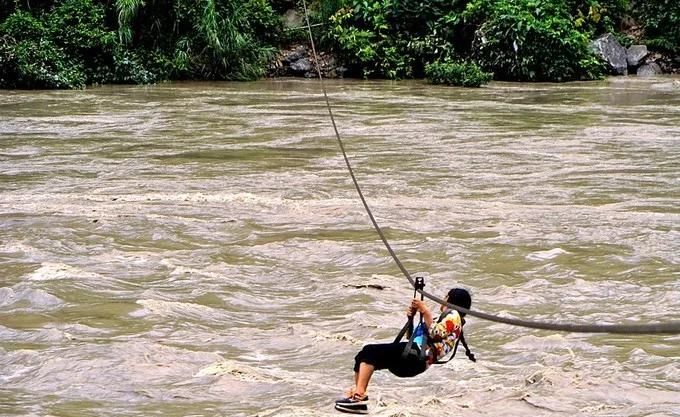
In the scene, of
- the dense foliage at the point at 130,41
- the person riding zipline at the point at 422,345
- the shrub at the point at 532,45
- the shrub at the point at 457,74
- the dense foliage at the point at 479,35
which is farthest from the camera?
the dense foliage at the point at 479,35

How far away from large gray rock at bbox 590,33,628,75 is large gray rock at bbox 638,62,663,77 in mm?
389

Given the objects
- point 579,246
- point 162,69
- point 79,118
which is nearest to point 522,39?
point 162,69

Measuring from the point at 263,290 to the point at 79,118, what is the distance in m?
9.78

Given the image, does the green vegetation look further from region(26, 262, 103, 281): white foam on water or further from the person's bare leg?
the person's bare leg

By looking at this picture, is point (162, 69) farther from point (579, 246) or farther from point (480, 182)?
point (579, 246)

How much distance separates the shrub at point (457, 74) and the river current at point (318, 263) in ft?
23.1

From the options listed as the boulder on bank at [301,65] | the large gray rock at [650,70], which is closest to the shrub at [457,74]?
the boulder on bank at [301,65]

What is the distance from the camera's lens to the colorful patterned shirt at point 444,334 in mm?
3383

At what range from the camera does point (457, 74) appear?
20734mm

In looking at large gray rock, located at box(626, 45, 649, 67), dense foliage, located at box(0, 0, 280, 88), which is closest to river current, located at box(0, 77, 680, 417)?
dense foliage, located at box(0, 0, 280, 88)

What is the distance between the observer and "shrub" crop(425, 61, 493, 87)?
20469 millimetres

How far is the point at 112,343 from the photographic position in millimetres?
4648

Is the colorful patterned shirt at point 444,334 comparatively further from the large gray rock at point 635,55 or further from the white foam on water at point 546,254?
the large gray rock at point 635,55

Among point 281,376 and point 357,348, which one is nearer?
point 281,376
